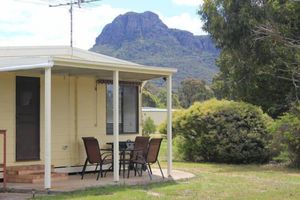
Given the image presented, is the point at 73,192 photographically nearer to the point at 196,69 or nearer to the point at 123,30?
the point at 196,69

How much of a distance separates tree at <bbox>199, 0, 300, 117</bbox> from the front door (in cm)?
858

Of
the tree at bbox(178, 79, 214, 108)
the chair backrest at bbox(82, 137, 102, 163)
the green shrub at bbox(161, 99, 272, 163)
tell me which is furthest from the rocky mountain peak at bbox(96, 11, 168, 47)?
the chair backrest at bbox(82, 137, 102, 163)

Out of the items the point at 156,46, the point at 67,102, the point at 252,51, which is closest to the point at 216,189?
the point at 67,102

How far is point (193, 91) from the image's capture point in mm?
65562

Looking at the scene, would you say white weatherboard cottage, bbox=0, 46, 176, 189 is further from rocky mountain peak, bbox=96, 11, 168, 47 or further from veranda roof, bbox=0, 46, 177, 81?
rocky mountain peak, bbox=96, 11, 168, 47

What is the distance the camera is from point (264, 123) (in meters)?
18.0

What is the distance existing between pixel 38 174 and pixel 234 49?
10.9 m

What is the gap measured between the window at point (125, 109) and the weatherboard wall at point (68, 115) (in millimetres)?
173

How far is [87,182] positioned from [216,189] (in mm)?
2743

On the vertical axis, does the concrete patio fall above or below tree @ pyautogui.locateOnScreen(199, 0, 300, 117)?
below

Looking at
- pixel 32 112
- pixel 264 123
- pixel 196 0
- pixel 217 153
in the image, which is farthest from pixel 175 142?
pixel 32 112

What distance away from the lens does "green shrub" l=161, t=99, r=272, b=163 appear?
17.8 metres

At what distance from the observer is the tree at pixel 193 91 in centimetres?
6444

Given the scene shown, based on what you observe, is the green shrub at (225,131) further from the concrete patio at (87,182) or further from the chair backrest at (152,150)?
the chair backrest at (152,150)
